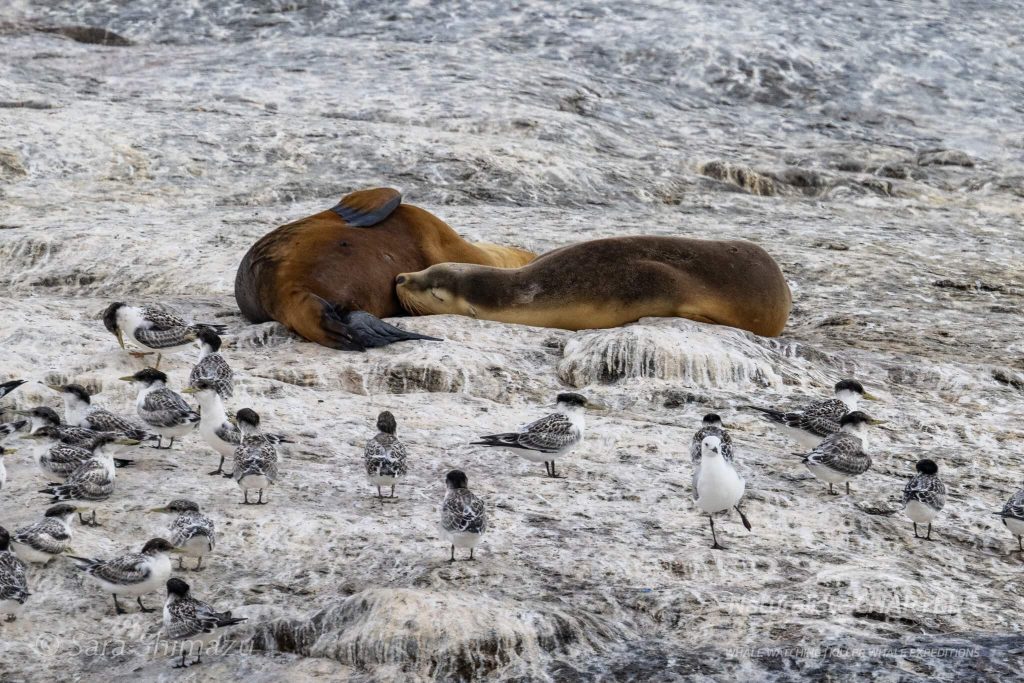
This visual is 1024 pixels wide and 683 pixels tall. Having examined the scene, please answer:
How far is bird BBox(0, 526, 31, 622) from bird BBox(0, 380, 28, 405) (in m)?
2.57

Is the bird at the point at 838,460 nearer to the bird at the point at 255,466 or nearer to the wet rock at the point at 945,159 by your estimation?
the bird at the point at 255,466

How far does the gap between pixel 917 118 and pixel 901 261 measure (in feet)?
22.3

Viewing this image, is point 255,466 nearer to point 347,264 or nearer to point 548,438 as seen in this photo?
point 548,438

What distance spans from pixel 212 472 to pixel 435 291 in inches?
147

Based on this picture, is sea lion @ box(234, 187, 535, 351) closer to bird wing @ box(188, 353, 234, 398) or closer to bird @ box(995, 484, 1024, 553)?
bird wing @ box(188, 353, 234, 398)

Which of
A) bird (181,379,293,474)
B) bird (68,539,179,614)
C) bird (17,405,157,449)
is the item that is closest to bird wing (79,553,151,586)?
bird (68,539,179,614)

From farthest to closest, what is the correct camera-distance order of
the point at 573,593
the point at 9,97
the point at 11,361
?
the point at 9,97 < the point at 11,361 < the point at 573,593

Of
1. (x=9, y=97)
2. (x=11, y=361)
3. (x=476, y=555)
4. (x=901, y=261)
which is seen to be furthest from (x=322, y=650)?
(x=9, y=97)

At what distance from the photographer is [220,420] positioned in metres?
7.13

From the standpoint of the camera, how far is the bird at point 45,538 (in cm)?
568

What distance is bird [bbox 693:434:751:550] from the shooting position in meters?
6.41

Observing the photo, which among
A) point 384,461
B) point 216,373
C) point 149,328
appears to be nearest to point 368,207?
point 149,328

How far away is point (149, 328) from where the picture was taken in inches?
332

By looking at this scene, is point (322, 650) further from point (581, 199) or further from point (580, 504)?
point (581, 199)
